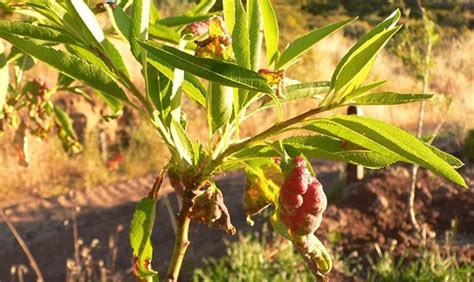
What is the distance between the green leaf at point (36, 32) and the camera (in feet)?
3.19

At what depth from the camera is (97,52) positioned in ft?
3.14

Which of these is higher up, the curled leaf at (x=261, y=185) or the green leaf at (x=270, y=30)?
the green leaf at (x=270, y=30)

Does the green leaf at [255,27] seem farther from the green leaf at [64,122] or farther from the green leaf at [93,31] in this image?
the green leaf at [64,122]

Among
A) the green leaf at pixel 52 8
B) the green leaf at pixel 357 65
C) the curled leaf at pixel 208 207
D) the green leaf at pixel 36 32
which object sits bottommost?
the curled leaf at pixel 208 207

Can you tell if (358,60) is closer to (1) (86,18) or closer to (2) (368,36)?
(2) (368,36)

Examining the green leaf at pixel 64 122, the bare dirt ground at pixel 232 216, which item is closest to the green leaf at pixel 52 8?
the green leaf at pixel 64 122

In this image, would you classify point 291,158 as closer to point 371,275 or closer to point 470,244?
point 371,275

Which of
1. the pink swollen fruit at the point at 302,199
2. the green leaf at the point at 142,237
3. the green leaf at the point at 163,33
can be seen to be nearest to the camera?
the pink swollen fruit at the point at 302,199

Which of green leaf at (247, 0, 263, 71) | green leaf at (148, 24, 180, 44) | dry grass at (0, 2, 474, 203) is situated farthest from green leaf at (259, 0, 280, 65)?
dry grass at (0, 2, 474, 203)

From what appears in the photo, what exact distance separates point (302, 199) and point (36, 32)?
1.49ft

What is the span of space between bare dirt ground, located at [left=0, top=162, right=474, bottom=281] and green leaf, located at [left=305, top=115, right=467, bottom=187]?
108 inches

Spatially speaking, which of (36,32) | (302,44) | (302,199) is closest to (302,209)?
(302,199)

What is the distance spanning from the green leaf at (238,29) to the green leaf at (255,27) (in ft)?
0.18

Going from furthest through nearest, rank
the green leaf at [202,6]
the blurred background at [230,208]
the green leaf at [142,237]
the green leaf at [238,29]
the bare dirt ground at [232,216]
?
1. the bare dirt ground at [232,216]
2. the blurred background at [230,208]
3. the green leaf at [202,6]
4. the green leaf at [142,237]
5. the green leaf at [238,29]
